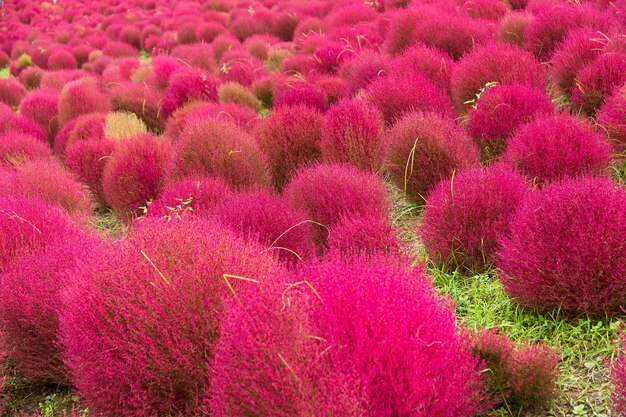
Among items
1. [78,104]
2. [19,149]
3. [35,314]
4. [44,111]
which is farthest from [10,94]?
[35,314]

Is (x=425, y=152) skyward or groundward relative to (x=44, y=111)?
skyward

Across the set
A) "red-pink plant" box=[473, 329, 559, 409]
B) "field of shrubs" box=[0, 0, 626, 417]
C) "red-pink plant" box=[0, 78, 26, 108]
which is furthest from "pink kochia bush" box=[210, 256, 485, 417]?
"red-pink plant" box=[0, 78, 26, 108]

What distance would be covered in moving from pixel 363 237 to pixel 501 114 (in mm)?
1427

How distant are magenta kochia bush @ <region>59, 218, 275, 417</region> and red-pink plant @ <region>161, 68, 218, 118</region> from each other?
13.3 feet

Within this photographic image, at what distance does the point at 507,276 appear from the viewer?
276 cm

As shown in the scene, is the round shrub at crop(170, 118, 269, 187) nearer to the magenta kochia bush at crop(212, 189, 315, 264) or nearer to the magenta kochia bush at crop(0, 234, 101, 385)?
the magenta kochia bush at crop(212, 189, 315, 264)

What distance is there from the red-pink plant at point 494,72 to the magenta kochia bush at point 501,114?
0.24 meters

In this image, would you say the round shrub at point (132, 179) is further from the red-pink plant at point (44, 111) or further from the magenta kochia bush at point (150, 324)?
the red-pink plant at point (44, 111)

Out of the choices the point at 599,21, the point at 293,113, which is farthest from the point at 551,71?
the point at 293,113

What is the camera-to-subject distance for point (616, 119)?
3.57 meters

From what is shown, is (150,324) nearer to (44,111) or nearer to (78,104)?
(78,104)

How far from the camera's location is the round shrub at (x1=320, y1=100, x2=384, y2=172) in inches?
165

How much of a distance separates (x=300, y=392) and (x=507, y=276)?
1.36 metres

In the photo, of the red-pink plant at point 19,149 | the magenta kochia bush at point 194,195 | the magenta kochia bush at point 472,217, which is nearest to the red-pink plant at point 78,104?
the red-pink plant at point 19,149
